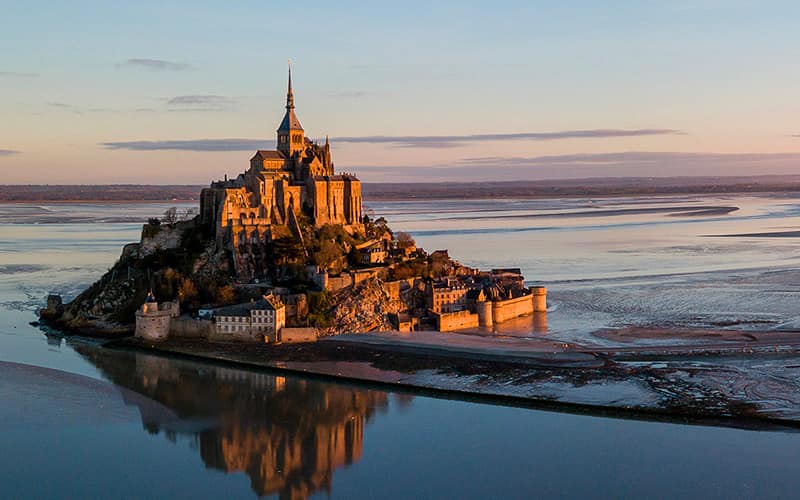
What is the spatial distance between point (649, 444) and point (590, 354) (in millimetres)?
7365

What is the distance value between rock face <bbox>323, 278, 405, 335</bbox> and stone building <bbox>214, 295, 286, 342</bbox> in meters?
1.80

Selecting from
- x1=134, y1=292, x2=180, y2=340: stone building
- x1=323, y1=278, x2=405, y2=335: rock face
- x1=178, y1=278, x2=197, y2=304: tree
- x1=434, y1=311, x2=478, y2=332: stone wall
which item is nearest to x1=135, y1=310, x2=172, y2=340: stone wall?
x1=134, y1=292, x2=180, y2=340: stone building

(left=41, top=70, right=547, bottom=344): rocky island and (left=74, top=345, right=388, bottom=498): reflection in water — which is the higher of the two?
(left=41, top=70, right=547, bottom=344): rocky island

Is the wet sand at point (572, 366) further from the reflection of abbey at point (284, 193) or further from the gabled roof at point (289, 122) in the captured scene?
the gabled roof at point (289, 122)

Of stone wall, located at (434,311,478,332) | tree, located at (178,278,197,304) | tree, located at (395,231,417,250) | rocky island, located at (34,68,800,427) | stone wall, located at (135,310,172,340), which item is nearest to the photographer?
rocky island, located at (34,68,800,427)

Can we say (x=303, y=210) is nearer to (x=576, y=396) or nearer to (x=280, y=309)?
(x=280, y=309)

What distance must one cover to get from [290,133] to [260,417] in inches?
773

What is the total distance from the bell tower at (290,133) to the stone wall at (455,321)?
37.7 feet

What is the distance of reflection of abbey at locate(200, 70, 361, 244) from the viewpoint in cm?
3497

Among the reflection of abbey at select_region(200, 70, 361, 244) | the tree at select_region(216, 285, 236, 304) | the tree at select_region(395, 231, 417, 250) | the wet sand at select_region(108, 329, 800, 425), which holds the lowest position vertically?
the wet sand at select_region(108, 329, 800, 425)

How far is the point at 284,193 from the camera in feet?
120

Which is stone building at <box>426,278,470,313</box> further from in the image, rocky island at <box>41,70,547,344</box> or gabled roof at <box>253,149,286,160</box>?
gabled roof at <box>253,149,286,160</box>

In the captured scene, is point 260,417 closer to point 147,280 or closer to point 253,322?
point 253,322

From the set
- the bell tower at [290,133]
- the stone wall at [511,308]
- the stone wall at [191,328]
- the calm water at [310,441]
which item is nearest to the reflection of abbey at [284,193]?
the bell tower at [290,133]
